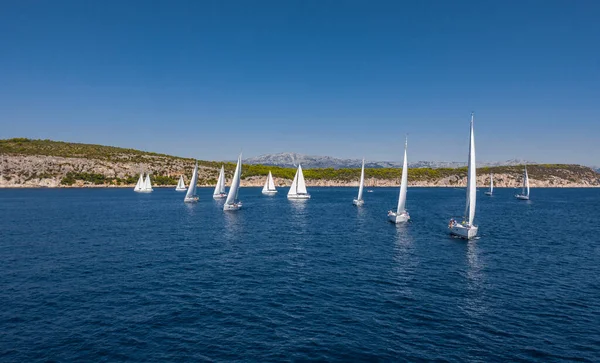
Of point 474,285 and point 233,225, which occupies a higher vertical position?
point 233,225

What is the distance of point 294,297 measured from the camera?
3061 cm

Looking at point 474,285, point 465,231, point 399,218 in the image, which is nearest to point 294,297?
point 474,285

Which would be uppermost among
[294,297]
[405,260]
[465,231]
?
[465,231]

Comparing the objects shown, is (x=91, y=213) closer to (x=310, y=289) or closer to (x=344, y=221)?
(x=344, y=221)

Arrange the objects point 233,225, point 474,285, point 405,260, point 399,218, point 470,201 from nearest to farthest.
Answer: point 474,285
point 405,260
point 470,201
point 233,225
point 399,218

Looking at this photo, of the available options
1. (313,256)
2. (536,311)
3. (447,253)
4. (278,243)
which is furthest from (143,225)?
(536,311)

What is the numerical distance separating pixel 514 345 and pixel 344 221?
59577mm

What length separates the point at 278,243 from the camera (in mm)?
54625

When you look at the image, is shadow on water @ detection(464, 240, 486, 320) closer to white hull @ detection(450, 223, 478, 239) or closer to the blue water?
the blue water

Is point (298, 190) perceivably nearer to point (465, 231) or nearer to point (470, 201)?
point (465, 231)

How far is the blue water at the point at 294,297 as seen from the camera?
71.1 feet

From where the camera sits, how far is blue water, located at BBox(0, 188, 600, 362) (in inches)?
853

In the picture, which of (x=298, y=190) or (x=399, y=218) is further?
(x=298, y=190)

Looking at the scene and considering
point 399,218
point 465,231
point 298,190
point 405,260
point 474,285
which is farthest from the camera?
point 298,190
